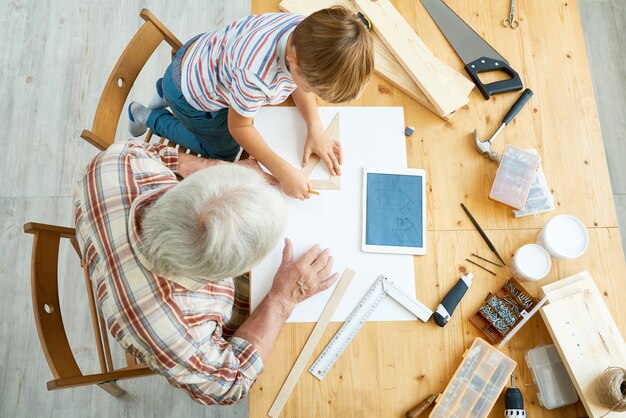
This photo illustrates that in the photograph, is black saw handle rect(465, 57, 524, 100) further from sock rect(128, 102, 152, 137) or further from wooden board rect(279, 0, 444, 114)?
A: sock rect(128, 102, 152, 137)

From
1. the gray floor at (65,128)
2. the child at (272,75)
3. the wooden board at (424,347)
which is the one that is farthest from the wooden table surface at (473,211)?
the gray floor at (65,128)

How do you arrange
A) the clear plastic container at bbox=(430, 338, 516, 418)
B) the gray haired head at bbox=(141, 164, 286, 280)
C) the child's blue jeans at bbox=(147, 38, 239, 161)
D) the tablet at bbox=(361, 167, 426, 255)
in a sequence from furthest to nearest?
the child's blue jeans at bbox=(147, 38, 239, 161) < the tablet at bbox=(361, 167, 426, 255) < the clear plastic container at bbox=(430, 338, 516, 418) < the gray haired head at bbox=(141, 164, 286, 280)

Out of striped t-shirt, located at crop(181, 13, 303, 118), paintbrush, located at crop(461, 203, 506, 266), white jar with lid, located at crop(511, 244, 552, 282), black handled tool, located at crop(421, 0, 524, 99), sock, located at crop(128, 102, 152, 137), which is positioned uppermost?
black handled tool, located at crop(421, 0, 524, 99)

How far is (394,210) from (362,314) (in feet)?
0.94

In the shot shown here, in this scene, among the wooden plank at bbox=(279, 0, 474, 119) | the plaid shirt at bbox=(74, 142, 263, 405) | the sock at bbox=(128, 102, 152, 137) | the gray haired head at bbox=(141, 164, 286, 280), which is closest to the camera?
the gray haired head at bbox=(141, 164, 286, 280)

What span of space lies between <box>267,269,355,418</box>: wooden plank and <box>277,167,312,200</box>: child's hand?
0.23 metres

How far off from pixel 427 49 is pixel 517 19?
31 cm

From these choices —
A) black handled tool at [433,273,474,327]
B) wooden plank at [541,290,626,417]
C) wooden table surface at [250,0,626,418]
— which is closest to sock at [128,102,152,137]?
wooden table surface at [250,0,626,418]

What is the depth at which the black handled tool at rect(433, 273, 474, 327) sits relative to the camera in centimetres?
112

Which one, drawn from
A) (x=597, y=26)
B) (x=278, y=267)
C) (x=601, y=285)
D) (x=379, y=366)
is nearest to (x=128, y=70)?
(x=278, y=267)

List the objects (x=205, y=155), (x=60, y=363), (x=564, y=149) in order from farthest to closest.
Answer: (x=205, y=155), (x=564, y=149), (x=60, y=363)

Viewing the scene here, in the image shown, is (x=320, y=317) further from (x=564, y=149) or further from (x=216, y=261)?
(x=564, y=149)

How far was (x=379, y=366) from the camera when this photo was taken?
1102mm

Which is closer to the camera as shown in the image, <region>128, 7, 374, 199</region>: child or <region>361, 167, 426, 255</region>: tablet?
<region>128, 7, 374, 199</region>: child
